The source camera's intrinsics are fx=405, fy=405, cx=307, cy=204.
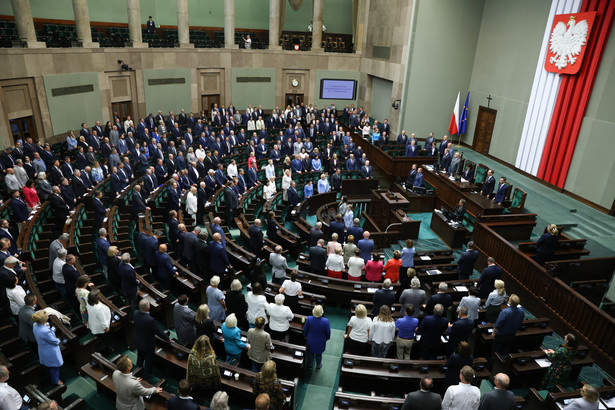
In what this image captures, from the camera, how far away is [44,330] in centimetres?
521

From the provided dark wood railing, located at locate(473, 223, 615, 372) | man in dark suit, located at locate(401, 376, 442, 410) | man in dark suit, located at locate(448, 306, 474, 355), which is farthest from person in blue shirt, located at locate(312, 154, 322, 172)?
man in dark suit, located at locate(401, 376, 442, 410)

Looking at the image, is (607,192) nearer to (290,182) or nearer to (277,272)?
(290,182)

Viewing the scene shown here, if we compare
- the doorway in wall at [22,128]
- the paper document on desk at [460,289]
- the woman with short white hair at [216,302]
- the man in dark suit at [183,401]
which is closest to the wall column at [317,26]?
the doorway in wall at [22,128]

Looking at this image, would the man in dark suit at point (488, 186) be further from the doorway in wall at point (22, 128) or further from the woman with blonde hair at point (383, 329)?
the doorway in wall at point (22, 128)

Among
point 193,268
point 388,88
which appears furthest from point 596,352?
point 388,88

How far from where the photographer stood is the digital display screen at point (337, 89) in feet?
83.9

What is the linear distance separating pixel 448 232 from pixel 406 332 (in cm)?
639

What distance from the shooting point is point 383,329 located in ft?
19.8

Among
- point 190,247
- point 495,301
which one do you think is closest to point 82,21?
point 190,247

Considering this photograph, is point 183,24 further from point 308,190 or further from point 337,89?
point 308,190

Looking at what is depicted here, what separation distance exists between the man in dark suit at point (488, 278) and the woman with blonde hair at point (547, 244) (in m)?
1.96

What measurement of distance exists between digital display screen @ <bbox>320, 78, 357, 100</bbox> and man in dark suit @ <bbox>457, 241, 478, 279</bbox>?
62.0 feet

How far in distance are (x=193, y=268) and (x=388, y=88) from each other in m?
17.5

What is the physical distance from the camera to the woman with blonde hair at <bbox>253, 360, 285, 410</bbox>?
4.61 metres
